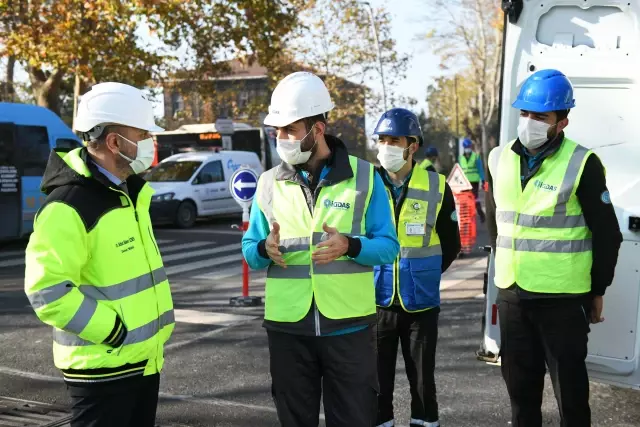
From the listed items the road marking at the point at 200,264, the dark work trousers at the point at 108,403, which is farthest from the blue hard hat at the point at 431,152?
the dark work trousers at the point at 108,403

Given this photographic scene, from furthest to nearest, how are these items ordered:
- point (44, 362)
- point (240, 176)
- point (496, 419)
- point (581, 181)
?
point (240, 176), point (44, 362), point (496, 419), point (581, 181)

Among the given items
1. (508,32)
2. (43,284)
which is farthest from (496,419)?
(43,284)

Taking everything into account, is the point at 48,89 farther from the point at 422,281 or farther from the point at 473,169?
the point at 422,281

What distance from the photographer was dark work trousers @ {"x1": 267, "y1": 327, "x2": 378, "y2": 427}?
3402 mm

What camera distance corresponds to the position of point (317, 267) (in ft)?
11.1

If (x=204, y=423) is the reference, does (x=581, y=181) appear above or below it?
above

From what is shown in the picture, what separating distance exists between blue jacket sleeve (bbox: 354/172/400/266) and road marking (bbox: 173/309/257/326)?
4.93m

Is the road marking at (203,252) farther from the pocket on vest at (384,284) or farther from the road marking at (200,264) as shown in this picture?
the pocket on vest at (384,284)

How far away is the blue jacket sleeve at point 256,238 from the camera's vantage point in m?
3.50

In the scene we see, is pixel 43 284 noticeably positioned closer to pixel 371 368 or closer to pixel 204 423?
pixel 371 368

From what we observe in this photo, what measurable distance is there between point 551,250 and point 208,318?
17.0ft

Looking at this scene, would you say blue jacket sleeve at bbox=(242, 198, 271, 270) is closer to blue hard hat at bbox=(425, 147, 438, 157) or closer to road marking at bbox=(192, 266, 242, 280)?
road marking at bbox=(192, 266, 242, 280)

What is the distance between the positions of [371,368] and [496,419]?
2027mm

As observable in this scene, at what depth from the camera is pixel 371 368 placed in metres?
3.47
